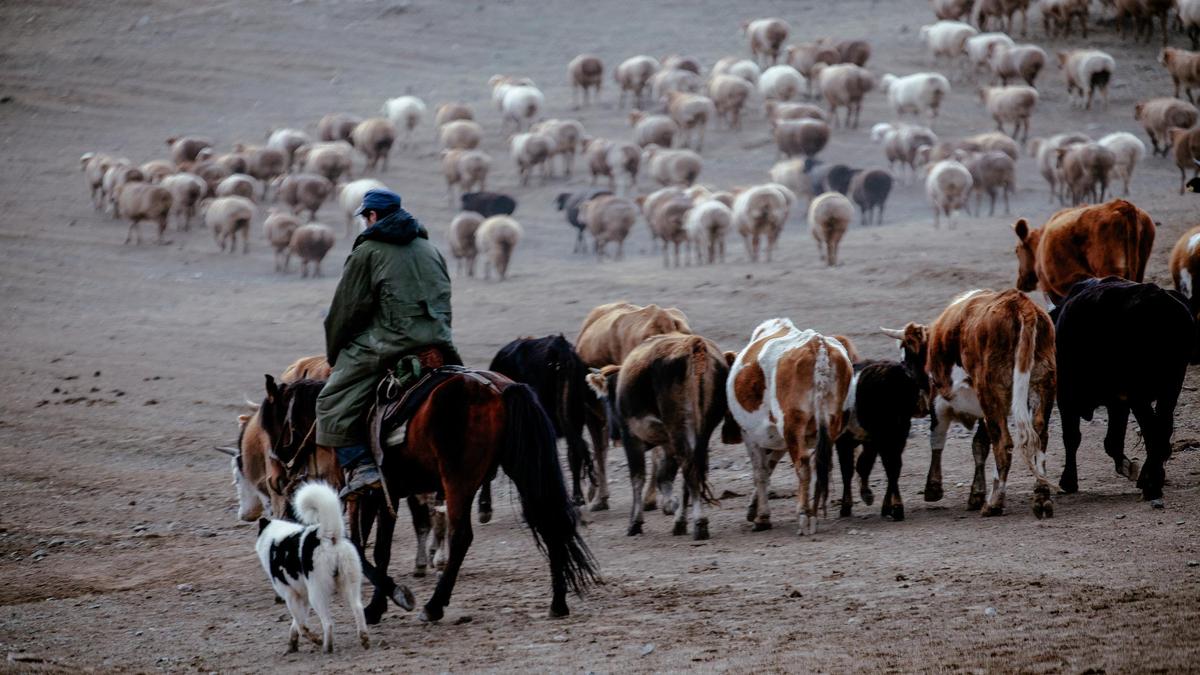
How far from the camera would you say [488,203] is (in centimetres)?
2877

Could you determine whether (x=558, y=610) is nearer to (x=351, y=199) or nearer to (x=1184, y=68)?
(x=351, y=199)

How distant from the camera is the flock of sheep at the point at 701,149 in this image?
24.9 metres

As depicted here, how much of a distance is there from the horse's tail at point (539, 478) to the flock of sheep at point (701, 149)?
14561 millimetres

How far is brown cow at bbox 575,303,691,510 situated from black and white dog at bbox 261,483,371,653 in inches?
160

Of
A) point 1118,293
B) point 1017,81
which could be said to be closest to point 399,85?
point 1017,81

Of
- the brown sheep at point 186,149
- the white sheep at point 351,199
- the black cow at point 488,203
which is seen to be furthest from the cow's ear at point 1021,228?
the brown sheep at point 186,149

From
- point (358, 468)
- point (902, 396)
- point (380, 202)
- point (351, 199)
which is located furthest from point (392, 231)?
point (351, 199)

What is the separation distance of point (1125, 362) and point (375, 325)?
15.2ft

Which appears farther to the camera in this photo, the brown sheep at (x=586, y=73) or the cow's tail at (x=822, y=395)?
the brown sheep at (x=586, y=73)

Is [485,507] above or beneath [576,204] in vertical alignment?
beneath

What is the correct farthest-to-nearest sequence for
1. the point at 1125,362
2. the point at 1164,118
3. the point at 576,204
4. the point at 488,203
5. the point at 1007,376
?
the point at 1164,118
the point at 488,203
the point at 576,204
the point at 1125,362
the point at 1007,376

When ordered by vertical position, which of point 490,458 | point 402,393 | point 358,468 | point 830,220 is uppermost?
point 830,220

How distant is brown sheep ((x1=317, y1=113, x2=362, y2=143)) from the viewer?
3528 centimetres

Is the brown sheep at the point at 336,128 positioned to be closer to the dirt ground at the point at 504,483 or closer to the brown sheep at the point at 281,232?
the dirt ground at the point at 504,483
